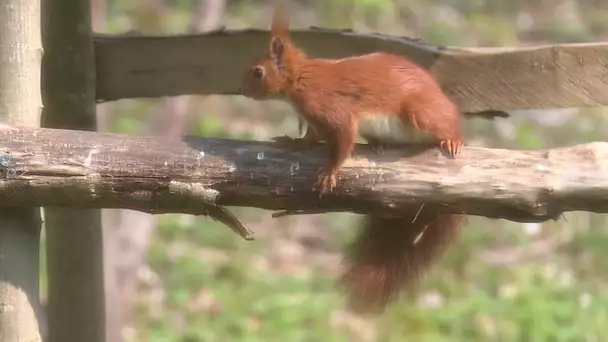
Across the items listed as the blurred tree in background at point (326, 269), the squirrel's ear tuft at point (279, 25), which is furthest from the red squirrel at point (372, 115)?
the blurred tree in background at point (326, 269)

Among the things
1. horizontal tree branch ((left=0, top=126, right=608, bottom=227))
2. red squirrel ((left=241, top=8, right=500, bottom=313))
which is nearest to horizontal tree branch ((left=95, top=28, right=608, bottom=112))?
red squirrel ((left=241, top=8, right=500, bottom=313))

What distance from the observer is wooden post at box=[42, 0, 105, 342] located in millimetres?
1397

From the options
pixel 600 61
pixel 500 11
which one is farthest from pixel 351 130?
pixel 500 11

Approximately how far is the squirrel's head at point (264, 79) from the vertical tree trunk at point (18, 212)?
32 cm

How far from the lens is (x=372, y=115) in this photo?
119cm

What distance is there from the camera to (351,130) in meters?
1.13

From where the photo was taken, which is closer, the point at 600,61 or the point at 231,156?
the point at 231,156

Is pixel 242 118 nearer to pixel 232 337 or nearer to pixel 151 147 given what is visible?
pixel 232 337

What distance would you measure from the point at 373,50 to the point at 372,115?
275mm

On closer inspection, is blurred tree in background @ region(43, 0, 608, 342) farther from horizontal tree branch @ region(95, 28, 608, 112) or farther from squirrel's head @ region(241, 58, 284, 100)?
squirrel's head @ region(241, 58, 284, 100)

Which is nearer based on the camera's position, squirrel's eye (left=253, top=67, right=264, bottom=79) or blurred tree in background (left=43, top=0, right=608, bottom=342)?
squirrel's eye (left=253, top=67, right=264, bottom=79)

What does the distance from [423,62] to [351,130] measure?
0.35 meters

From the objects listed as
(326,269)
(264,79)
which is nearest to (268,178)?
(264,79)

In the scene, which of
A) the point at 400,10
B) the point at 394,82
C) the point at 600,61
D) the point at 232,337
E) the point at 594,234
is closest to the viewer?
the point at 394,82
